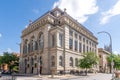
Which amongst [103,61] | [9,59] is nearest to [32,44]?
[9,59]

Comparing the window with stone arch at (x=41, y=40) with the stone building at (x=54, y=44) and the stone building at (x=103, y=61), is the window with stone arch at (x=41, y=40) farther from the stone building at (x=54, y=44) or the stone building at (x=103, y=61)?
the stone building at (x=103, y=61)

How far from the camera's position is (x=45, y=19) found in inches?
2301

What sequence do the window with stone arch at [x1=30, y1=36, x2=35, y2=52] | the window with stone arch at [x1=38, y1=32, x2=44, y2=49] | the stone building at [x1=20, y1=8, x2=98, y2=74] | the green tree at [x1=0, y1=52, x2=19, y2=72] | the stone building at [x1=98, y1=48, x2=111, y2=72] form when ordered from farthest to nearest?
the stone building at [x1=98, y1=48, x2=111, y2=72], the green tree at [x1=0, y1=52, x2=19, y2=72], the window with stone arch at [x1=30, y1=36, x2=35, y2=52], the window with stone arch at [x1=38, y1=32, x2=44, y2=49], the stone building at [x1=20, y1=8, x2=98, y2=74]

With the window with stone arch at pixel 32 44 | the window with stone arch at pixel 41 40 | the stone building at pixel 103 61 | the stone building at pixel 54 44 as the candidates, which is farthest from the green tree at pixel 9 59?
the stone building at pixel 103 61

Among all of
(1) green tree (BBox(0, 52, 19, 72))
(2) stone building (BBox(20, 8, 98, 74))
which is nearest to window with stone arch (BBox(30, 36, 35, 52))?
(2) stone building (BBox(20, 8, 98, 74))

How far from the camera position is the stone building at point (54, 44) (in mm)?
54078

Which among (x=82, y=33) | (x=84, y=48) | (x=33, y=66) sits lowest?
(x=33, y=66)

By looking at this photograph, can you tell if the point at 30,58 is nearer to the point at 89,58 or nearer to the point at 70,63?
the point at 70,63

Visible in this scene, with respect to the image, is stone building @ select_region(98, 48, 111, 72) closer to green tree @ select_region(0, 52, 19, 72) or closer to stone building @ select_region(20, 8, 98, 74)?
stone building @ select_region(20, 8, 98, 74)

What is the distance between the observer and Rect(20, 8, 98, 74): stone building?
5408 centimetres

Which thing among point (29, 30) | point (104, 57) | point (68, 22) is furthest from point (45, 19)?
point (104, 57)

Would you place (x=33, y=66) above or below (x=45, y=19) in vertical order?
below

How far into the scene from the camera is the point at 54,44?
54.7 m

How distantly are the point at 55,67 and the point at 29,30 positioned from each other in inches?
870
